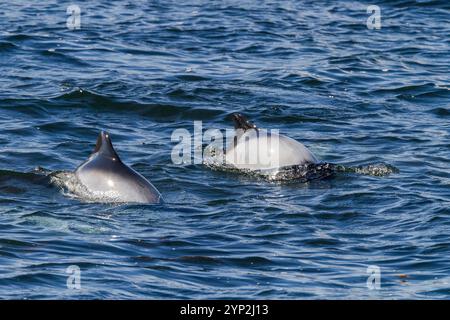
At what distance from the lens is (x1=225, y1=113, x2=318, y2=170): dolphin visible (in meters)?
16.2

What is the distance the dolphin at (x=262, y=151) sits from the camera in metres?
16.2

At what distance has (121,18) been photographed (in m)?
28.0

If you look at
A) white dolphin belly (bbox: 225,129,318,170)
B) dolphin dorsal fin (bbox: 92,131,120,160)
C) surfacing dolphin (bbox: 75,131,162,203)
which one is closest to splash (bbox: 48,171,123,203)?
surfacing dolphin (bbox: 75,131,162,203)

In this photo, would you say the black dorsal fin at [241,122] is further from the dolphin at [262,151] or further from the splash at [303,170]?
the splash at [303,170]

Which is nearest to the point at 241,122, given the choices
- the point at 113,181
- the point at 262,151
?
the point at 262,151

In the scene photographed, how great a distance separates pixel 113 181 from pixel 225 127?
17.4ft

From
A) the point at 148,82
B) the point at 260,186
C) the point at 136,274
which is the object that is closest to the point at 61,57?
the point at 148,82

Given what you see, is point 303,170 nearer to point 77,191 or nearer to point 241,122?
point 241,122

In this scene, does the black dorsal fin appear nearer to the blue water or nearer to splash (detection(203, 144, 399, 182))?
splash (detection(203, 144, 399, 182))

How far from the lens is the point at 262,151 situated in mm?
16312

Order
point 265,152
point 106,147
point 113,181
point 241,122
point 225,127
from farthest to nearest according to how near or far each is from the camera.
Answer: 1. point 225,127
2. point 241,122
3. point 265,152
4. point 106,147
5. point 113,181

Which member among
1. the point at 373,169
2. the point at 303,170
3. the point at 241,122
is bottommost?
the point at 373,169

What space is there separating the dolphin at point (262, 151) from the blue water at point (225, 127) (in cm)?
34

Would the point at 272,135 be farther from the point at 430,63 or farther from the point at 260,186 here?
the point at 430,63
